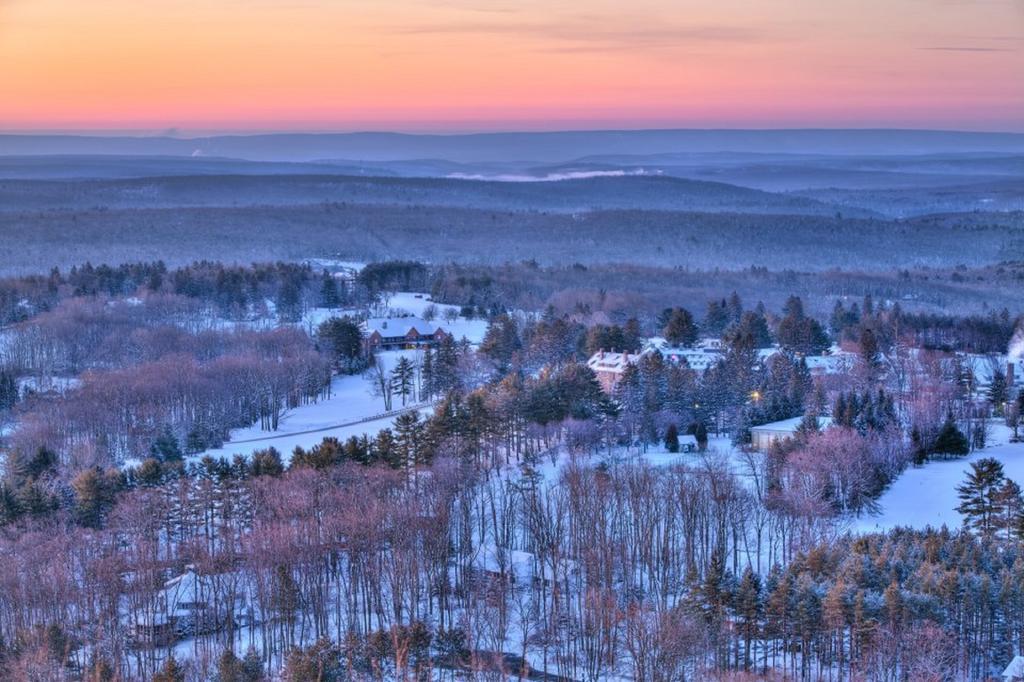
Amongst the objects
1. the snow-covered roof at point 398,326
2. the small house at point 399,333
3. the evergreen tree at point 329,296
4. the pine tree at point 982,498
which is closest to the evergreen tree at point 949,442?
the pine tree at point 982,498

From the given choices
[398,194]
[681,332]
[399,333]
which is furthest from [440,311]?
[398,194]

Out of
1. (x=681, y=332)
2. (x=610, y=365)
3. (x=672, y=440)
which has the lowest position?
(x=672, y=440)

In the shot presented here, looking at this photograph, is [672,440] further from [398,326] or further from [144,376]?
[398,326]

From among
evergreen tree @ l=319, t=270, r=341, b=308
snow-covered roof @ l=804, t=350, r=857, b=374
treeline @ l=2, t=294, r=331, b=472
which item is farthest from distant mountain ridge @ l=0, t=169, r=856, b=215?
snow-covered roof @ l=804, t=350, r=857, b=374

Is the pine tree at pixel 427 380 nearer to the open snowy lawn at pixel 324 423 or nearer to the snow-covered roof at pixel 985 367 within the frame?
the open snowy lawn at pixel 324 423

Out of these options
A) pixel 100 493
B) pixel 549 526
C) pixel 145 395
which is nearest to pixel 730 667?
pixel 549 526
